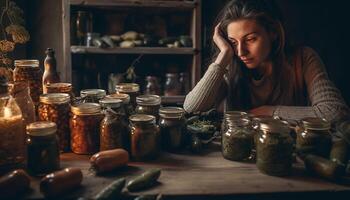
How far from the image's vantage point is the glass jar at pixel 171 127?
138 centimetres

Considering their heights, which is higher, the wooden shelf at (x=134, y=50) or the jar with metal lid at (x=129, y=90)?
the wooden shelf at (x=134, y=50)

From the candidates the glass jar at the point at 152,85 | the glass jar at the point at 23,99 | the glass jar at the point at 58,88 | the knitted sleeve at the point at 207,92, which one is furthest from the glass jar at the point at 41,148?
the glass jar at the point at 152,85

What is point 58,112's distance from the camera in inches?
52.4

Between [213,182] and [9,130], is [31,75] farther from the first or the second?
[213,182]

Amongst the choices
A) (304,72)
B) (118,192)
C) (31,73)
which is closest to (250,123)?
(118,192)

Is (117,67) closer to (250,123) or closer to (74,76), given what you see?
(74,76)

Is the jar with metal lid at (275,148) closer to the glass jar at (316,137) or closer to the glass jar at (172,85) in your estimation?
the glass jar at (316,137)

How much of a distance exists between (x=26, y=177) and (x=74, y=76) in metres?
1.79

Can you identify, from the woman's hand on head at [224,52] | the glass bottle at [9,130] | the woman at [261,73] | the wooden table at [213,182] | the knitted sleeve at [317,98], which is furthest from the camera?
the woman's hand on head at [224,52]

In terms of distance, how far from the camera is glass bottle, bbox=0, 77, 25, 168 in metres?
1.16

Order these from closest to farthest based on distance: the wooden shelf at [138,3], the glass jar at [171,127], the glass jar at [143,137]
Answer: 1. the glass jar at [143,137]
2. the glass jar at [171,127]
3. the wooden shelf at [138,3]

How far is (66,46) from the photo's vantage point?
265cm

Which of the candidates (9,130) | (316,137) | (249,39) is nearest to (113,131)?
(9,130)

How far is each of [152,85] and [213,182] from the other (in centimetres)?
178
